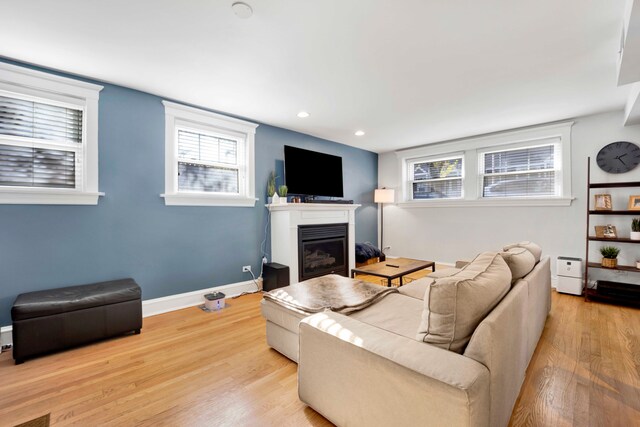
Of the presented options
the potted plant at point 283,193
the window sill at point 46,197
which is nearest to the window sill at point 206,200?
the potted plant at point 283,193

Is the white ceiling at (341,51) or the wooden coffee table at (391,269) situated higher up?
the white ceiling at (341,51)

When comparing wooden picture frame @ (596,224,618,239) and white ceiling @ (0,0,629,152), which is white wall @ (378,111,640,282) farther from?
white ceiling @ (0,0,629,152)

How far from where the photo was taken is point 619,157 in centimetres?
363

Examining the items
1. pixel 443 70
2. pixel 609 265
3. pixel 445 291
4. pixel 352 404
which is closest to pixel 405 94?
pixel 443 70

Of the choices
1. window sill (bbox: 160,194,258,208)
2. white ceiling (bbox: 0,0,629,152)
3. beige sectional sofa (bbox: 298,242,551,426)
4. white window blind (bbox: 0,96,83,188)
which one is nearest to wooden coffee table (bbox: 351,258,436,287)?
beige sectional sofa (bbox: 298,242,551,426)

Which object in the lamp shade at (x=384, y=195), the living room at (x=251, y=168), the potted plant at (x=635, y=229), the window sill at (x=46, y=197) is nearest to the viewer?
the living room at (x=251, y=168)

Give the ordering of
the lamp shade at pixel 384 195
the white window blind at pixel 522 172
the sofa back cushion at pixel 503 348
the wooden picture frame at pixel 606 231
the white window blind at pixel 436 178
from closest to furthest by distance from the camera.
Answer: the sofa back cushion at pixel 503 348 → the wooden picture frame at pixel 606 231 → the white window blind at pixel 522 172 → the white window blind at pixel 436 178 → the lamp shade at pixel 384 195

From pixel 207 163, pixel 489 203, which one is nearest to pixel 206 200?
pixel 207 163

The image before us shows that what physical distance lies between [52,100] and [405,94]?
3.45 m

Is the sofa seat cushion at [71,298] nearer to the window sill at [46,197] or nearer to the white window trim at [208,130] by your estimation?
the window sill at [46,197]

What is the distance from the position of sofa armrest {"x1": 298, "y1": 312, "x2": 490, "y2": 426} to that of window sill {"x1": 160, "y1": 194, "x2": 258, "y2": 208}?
2.46 metres

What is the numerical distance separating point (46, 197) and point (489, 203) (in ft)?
18.6

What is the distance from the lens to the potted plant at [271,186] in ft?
13.6

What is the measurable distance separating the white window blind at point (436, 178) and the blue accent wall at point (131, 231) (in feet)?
10.5
